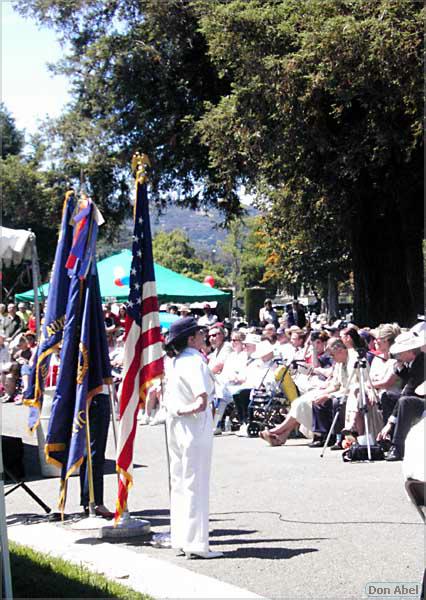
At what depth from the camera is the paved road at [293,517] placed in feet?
21.8

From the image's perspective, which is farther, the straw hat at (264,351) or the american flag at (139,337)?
the straw hat at (264,351)

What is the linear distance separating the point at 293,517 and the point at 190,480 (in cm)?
186

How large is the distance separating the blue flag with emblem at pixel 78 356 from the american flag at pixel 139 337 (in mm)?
534

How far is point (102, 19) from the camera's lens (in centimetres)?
2803

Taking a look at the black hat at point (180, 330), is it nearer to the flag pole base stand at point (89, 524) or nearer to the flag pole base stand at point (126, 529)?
the flag pole base stand at point (126, 529)

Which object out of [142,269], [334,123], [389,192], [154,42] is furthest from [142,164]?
[154,42]

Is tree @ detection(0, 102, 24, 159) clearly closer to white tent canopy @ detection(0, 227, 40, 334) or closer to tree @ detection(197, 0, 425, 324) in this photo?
tree @ detection(197, 0, 425, 324)

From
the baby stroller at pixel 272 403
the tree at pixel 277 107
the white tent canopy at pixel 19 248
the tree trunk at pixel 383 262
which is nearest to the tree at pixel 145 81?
the tree at pixel 277 107

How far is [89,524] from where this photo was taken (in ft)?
28.5

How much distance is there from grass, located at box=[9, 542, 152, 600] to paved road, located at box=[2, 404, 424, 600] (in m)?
0.81

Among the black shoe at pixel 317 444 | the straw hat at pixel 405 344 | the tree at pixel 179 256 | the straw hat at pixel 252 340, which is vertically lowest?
the black shoe at pixel 317 444

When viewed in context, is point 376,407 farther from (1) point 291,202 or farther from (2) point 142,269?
(1) point 291,202

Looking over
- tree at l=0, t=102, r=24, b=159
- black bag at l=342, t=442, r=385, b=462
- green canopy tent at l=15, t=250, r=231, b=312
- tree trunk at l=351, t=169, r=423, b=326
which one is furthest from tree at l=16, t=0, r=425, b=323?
tree at l=0, t=102, r=24, b=159

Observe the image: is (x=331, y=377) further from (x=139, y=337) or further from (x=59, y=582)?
(x=59, y=582)
